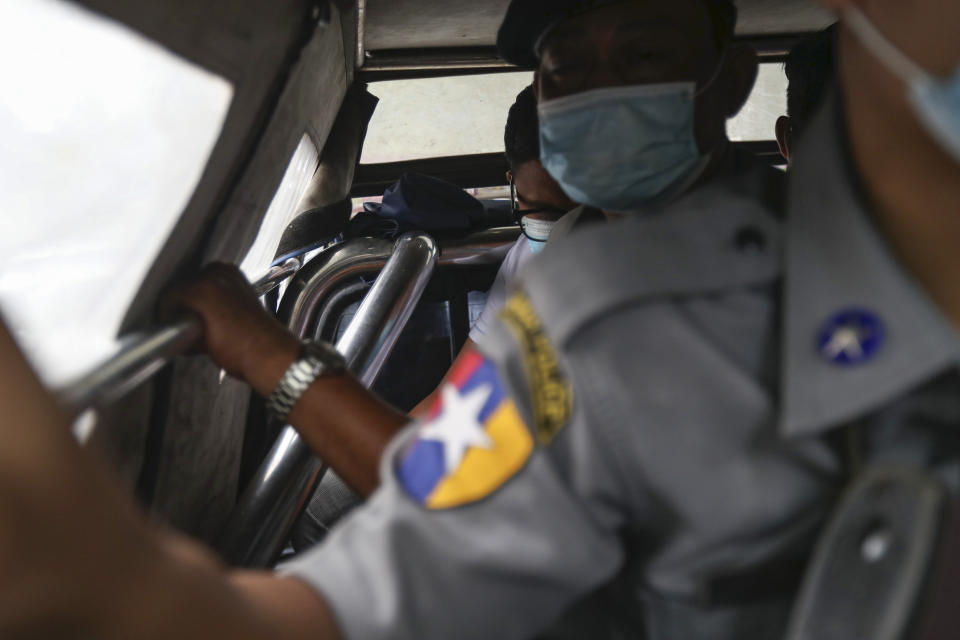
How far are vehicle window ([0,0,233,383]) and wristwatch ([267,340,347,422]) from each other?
245 mm

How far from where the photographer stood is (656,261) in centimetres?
66

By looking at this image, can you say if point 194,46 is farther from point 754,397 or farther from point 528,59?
point 528,59

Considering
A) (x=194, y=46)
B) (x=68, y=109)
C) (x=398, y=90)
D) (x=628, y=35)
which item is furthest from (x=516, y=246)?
(x=68, y=109)

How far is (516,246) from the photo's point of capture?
2289mm

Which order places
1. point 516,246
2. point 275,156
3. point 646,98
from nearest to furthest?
point 275,156
point 646,98
point 516,246

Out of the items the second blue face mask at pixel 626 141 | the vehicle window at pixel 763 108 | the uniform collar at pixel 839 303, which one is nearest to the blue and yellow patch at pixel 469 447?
the uniform collar at pixel 839 303

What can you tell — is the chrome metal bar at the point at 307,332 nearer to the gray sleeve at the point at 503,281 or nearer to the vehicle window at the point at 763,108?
the gray sleeve at the point at 503,281

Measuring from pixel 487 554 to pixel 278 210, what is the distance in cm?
113

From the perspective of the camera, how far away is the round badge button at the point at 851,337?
61 centimetres

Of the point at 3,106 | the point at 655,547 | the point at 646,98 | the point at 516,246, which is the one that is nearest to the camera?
the point at 3,106

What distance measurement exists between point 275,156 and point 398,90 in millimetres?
1454

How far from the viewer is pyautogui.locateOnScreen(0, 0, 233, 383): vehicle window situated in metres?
0.58

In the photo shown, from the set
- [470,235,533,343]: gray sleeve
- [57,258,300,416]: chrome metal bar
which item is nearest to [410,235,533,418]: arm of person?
[470,235,533,343]: gray sleeve

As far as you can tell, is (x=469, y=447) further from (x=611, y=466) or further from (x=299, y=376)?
(x=299, y=376)
